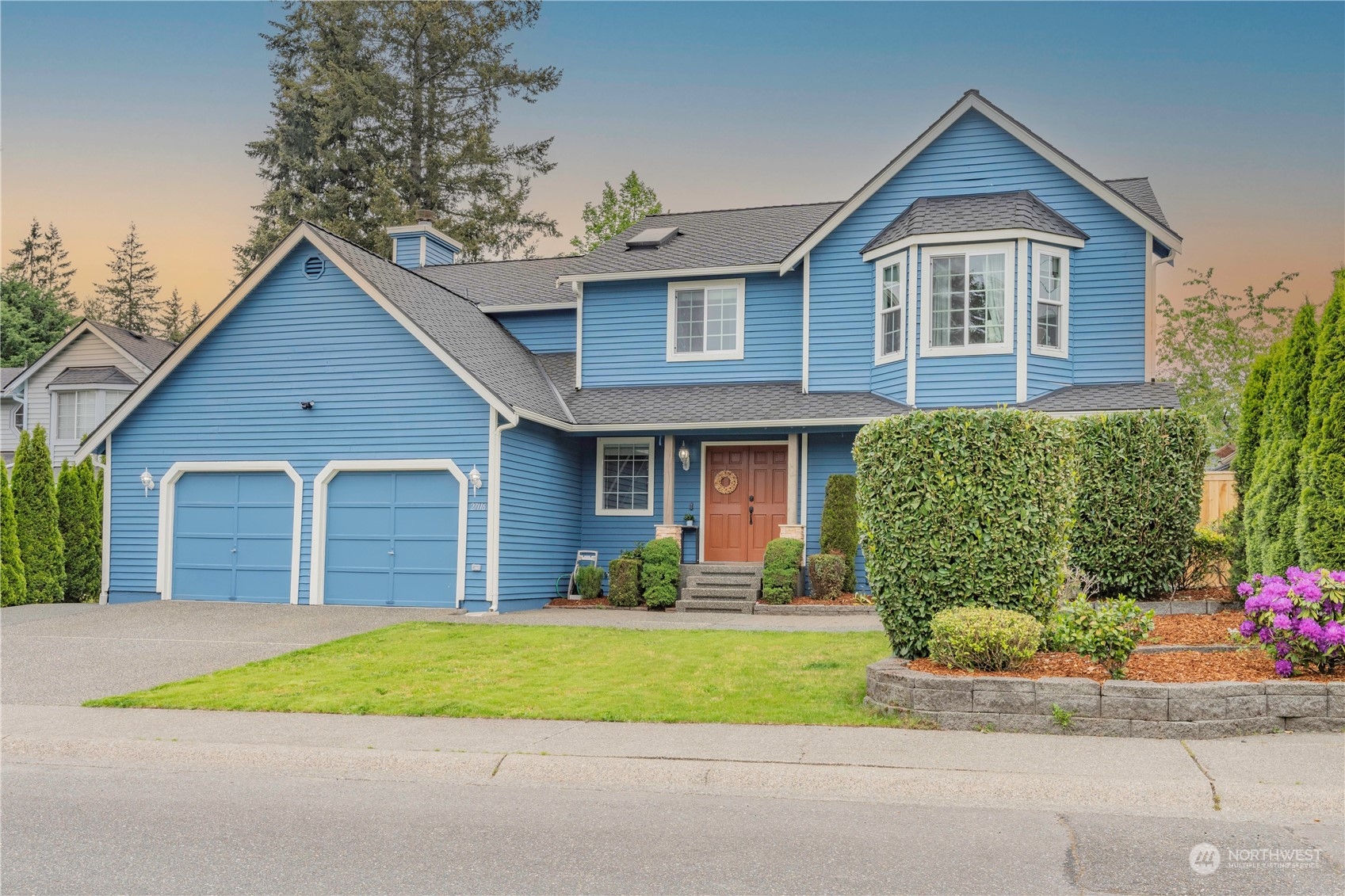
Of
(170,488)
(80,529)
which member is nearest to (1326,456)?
(170,488)

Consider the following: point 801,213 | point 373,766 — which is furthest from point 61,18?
point 373,766

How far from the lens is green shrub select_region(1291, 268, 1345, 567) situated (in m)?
9.24

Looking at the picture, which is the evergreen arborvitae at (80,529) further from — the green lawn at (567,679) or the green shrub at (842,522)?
the green shrub at (842,522)

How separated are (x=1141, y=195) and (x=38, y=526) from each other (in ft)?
66.4

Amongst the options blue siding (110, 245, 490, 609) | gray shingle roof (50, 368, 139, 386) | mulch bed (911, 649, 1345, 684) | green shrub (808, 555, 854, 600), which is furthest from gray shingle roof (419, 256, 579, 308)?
mulch bed (911, 649, 1345, 684)

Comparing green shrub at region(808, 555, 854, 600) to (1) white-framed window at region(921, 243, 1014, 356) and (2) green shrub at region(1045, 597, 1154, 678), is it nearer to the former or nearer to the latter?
(1) white-framed window at region(921, 243, 1014, 356)

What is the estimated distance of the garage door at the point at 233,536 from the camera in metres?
17.6

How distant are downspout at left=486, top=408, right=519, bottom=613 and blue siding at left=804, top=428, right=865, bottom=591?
5279mm

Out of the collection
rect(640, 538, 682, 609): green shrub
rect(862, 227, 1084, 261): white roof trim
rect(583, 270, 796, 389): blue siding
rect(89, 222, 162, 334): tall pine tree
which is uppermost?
rect(89, 222, 162, 334): tall pine tree

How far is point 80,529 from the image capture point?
60.9 feet

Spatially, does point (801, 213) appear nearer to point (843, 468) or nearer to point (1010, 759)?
point (843, 468)

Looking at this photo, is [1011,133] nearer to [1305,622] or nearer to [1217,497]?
[1217,497]

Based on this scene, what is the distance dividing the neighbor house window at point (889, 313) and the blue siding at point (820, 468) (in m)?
1.60

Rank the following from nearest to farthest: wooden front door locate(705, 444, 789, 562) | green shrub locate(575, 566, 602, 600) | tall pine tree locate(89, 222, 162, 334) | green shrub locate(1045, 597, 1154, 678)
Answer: green shrub locate(1045, 597, 1154, 678), green shrub locate(575, 566, 602, 600), wooden front door locate(705, 444, 789, 562), tall pine tree locate(89, 222, 162, 334)
